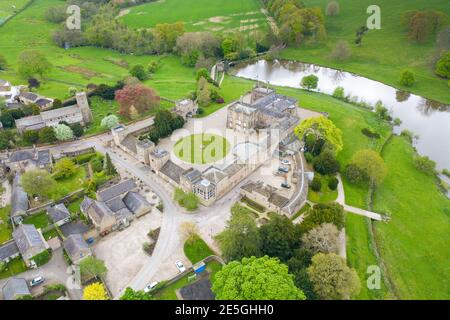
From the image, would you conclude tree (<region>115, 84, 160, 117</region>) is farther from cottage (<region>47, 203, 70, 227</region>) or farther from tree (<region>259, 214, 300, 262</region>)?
tree (<region>259, 214, 300, 262</region>)

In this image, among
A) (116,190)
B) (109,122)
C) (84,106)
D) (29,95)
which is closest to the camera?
(116,190)

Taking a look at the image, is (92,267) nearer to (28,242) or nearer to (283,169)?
(28,242)

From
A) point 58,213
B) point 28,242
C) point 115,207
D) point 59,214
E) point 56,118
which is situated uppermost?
point 56,118

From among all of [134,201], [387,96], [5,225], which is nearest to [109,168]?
[134,201]

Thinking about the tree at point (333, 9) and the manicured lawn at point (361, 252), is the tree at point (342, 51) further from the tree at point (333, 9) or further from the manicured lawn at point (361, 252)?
the manicured lawn at point (361, 252)

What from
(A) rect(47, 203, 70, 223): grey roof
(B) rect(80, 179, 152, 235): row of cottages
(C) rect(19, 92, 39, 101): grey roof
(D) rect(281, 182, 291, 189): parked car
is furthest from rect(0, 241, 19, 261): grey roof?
(C) rect(19, 92, 39, 101): grey roof

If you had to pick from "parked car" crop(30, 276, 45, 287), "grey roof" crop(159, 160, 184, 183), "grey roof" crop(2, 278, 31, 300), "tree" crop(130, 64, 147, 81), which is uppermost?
"tree" crop(130, 64, 147, 81)

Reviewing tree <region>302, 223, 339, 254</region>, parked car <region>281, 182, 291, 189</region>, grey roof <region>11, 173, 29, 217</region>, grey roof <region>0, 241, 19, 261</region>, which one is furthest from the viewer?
parked car <region>281, 182, 291, 189</region>

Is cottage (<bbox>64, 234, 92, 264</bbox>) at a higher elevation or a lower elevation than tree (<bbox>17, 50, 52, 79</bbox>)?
lower
